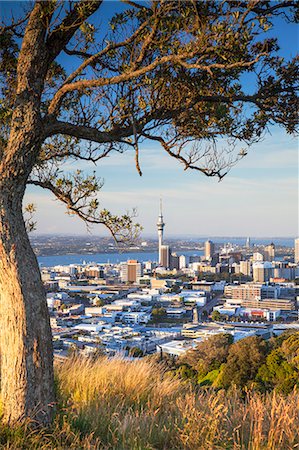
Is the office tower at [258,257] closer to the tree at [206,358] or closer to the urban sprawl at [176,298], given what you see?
the urban sprawl at [176,298]

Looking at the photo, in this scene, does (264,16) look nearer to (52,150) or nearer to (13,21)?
(13,21)

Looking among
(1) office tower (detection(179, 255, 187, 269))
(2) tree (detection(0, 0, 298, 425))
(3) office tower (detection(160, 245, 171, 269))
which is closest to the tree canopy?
(2) tree (detection(0, 0, 298, 425))

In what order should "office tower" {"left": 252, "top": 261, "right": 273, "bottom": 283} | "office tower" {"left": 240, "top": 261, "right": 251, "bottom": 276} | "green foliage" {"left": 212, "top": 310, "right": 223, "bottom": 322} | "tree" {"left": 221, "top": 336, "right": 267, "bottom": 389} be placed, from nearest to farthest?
"tree" {"left": 221, "top": 336, "right": 267, "bottom": 389} < "green foliage" {"left": 212, "top": 310, "right": 223, "bottom": 322} < "office tower" {"left": 252, "top": 261, "right": 273, "bottom": 283} < "office tower" {"left": 240, "top": 261, "right": 251, "bottom": 276}

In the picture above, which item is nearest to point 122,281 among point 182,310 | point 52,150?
point 182,310

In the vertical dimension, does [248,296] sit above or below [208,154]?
below

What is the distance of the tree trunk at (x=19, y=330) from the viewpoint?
2740 millimetres

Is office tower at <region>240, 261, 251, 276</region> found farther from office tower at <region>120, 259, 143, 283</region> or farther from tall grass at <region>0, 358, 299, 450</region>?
tall grass at <region>0, 358, 299, 450</region>

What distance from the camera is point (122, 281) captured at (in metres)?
53.6

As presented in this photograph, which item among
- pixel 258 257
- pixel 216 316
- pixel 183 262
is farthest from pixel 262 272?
pixel 216 316

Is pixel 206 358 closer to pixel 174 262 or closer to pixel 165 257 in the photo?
pixel 165 257

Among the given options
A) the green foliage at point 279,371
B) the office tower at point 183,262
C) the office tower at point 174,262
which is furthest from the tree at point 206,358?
the office tower at point 174,262

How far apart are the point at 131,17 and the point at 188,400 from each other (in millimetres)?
2131

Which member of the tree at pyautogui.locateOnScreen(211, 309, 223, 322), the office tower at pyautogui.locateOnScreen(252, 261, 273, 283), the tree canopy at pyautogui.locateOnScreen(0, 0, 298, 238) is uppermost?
the tree canopy at pyautogui.locateOnScreen(0, 0, 298, 238)

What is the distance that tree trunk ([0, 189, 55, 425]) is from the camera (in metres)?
2.74
